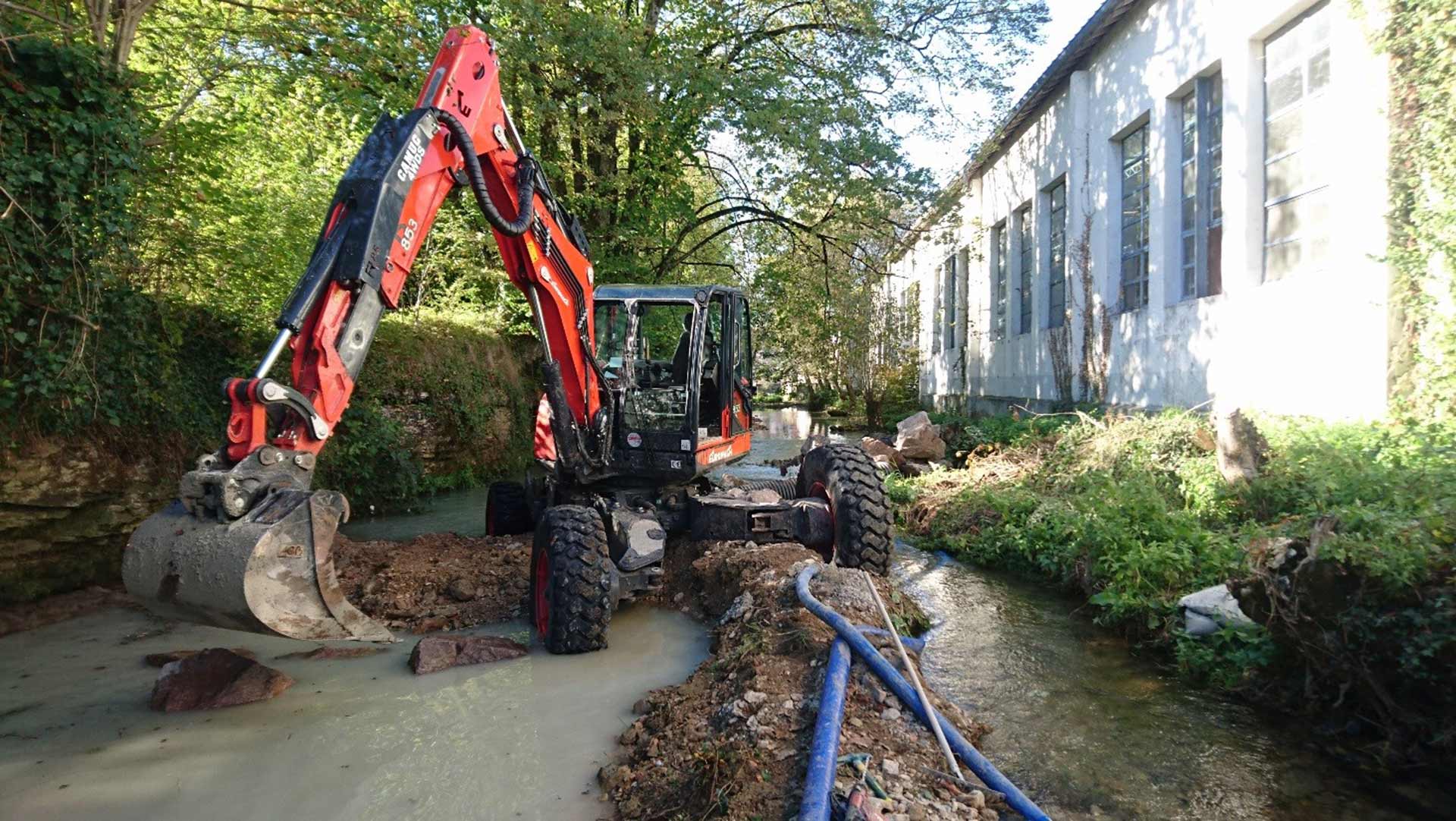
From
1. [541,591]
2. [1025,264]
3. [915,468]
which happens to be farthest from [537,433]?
[1025,264]

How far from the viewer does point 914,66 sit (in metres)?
14.6

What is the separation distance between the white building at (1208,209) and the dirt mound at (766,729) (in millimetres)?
4894

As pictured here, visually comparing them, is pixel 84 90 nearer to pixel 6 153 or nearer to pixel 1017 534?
pixel 6 153

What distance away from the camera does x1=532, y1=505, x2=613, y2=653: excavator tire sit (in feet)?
16.5

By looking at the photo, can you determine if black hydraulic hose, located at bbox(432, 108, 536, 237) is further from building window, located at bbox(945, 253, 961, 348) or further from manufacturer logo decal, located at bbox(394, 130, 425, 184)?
building window, located at bbox(945, 253, 961, 348)

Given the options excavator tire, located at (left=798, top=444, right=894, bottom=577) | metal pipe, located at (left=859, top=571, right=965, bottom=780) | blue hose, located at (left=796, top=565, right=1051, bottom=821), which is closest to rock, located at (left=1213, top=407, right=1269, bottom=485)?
excavator tire, located at (left=798, top=444, right=894, bottom=577)

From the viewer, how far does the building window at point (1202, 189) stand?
9320mm

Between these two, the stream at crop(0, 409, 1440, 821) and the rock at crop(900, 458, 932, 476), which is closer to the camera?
the stream at crop(0, 409, 1440, 821)

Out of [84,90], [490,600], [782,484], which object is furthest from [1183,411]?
[84,90]

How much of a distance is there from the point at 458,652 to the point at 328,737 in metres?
1.15

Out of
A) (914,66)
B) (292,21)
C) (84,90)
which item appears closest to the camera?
(84,90)

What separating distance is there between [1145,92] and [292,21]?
33.2 ft

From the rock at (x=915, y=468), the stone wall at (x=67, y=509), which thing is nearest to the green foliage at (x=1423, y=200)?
the rock at (x=915, y=468)

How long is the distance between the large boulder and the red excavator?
6.08 metres
